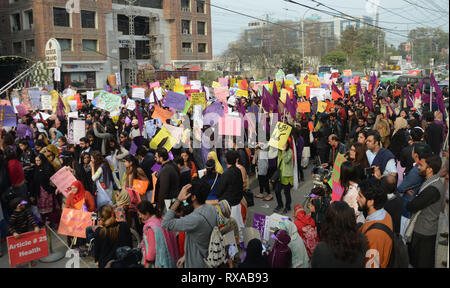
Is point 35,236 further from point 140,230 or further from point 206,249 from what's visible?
point 206,249

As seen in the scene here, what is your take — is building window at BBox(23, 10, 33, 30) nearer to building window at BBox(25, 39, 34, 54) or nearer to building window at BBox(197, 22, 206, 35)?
building window at BBox(25, 39, 34, 54)

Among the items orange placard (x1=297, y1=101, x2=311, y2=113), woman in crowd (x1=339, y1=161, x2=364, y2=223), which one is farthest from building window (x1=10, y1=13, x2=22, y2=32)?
woman in crowd (x1=339, y1=161, x2=364, y2=223)

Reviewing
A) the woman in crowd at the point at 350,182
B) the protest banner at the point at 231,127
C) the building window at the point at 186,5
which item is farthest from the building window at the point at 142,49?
the woman in crowd at the point at 350,182

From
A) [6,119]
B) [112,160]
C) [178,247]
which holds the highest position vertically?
[6,119]

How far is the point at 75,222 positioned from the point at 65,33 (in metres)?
39.0

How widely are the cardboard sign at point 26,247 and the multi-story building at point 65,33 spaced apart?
122 feet

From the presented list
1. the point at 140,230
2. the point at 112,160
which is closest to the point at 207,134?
the point at 112,160

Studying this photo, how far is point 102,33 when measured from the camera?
4350cm

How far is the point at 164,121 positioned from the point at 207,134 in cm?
211

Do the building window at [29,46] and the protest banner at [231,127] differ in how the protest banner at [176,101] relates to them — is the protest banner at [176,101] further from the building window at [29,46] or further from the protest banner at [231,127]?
the building window at [29,46]

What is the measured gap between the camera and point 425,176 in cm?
463

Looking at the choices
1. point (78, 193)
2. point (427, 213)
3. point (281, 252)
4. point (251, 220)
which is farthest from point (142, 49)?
point (427, 213)

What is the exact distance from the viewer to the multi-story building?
127 feet

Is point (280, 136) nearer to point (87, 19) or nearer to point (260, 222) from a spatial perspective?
point (260, 222)
